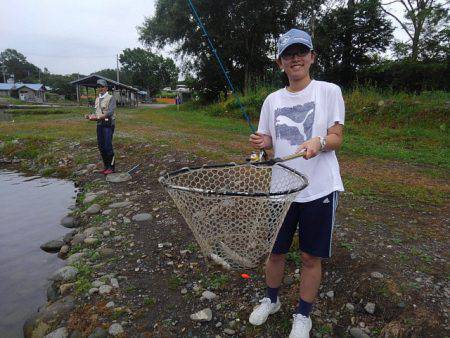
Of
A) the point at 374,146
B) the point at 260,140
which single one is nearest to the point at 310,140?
the point at 260,140

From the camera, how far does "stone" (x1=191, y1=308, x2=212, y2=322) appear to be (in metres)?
2.78

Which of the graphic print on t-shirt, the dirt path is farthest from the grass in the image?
the graphic print on t-shirt

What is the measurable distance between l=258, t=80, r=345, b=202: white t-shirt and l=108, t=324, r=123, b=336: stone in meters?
1.77

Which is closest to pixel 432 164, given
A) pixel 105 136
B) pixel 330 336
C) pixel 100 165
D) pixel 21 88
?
pixel 330 336

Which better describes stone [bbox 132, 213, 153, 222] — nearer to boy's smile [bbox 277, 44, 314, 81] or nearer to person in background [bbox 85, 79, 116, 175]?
person in background [bbox 85, 79, 116, 175]

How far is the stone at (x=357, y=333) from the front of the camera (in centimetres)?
253

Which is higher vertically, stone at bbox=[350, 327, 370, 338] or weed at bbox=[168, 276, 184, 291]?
stone at bbox=[350, 327, 370, 338]

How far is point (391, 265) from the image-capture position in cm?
308

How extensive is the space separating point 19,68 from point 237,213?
112445mm

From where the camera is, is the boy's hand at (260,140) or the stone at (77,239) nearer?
the boy's hand at (260,140)

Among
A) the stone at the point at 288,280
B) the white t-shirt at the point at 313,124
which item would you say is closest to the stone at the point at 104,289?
the stone at the point at 288,280

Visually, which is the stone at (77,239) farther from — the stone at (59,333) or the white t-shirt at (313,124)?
the white t-shirt at (313,124)

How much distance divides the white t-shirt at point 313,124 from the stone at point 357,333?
3.87ft

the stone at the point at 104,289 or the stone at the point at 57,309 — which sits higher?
the stone at the point at 104,289
